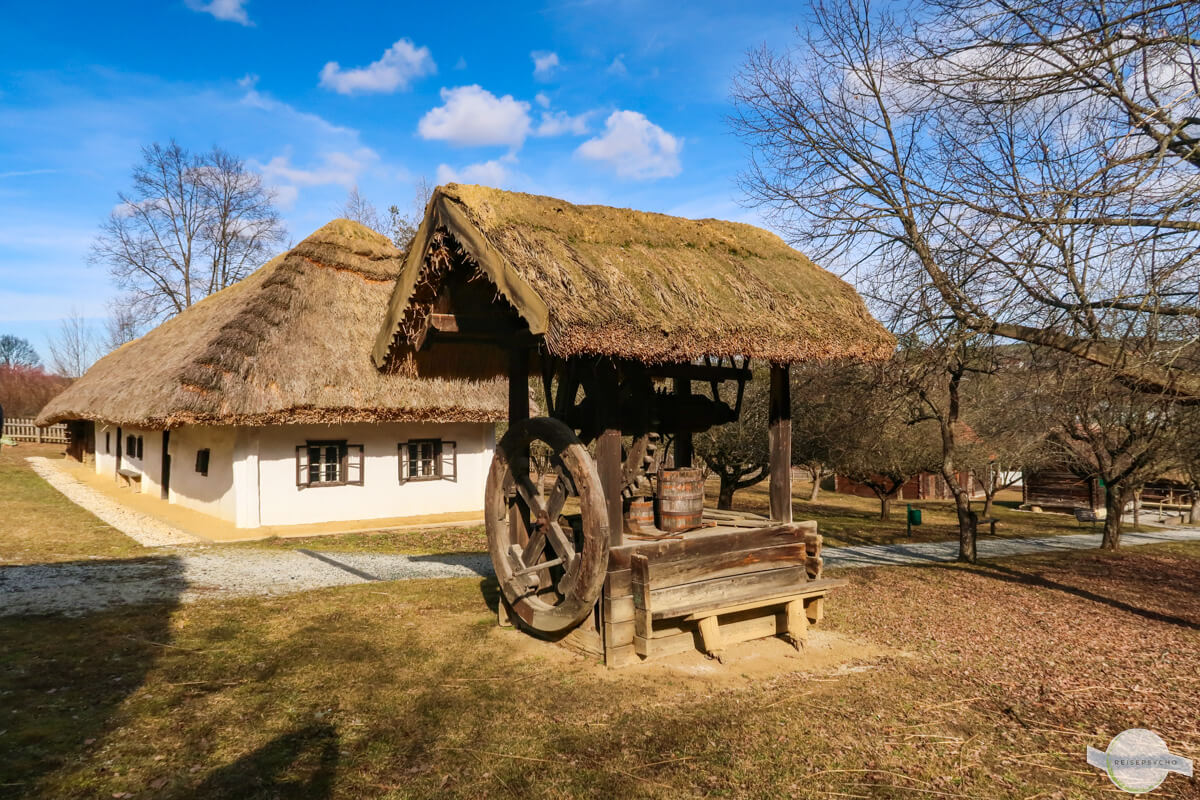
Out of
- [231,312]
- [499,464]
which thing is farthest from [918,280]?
[231,312]

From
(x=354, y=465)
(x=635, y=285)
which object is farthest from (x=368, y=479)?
(x=635, y=285)

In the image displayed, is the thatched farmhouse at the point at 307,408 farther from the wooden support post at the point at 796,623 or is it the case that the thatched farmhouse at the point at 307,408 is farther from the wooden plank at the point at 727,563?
the wooden support post at the point at 796,623

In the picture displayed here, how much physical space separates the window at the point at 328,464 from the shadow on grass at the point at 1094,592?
1125cm

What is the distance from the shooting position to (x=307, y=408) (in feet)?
44.8

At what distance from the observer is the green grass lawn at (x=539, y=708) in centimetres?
400

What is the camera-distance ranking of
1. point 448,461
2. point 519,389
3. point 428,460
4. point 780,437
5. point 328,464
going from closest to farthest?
point 780,437 < point 519,389 < point 328,464 < point 428,460 < point 448,461

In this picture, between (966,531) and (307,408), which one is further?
(307,408)

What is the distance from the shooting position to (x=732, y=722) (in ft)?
15.7

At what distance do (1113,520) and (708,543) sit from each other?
1200 cm

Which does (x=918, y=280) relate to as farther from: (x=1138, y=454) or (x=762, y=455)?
(x=1138, y=454)

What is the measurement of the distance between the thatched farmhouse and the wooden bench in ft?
24.6

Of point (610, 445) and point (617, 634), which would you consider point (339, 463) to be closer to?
point (610, 445)

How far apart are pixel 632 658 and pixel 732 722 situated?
3.98 feet

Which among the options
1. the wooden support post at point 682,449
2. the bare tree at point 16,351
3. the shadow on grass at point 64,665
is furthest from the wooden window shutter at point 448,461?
the bare tree at point 16,351
